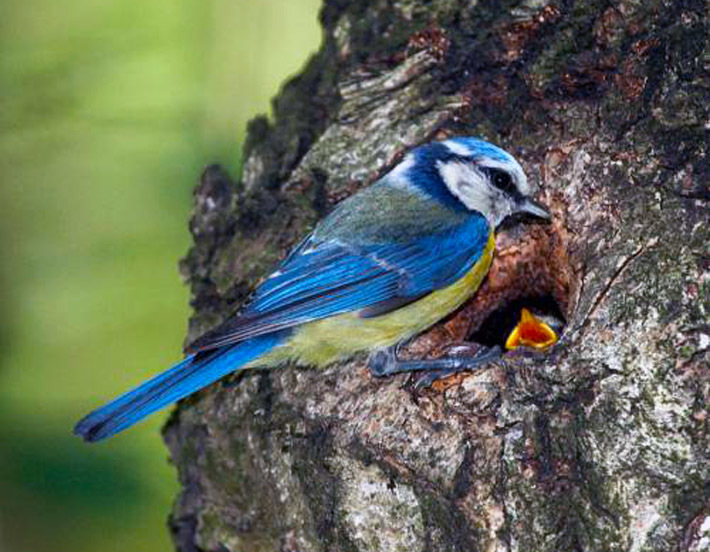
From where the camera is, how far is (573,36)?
2.95 m

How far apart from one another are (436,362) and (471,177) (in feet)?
2.16

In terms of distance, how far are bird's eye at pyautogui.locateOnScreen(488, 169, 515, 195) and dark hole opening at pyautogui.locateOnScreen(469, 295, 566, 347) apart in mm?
470

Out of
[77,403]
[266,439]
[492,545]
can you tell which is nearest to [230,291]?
[266,439]

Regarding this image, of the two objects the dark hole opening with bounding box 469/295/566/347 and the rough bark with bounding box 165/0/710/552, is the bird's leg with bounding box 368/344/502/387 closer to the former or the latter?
the rough bark with bounding box 165/0/710/552

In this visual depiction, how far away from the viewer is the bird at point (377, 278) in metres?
2.81

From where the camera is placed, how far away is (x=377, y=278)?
306cm

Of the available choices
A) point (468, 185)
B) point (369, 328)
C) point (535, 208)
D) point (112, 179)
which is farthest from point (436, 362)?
point (112, 179)

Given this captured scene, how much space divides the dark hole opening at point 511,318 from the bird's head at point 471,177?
32cm

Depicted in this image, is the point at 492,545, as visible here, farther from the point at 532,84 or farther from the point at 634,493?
the point at 532,84

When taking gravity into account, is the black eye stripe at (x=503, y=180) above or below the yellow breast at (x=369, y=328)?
above

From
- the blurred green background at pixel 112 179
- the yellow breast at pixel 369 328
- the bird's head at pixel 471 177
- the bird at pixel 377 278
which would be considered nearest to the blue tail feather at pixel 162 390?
the bird at pixel 377 278

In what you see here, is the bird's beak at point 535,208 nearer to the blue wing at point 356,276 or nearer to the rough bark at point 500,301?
the rough bark at point 500,301

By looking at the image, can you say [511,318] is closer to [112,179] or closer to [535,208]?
[535,208]

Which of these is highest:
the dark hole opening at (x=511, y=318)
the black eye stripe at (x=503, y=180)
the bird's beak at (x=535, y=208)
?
the black eye stripe at (x=503, y=180)
